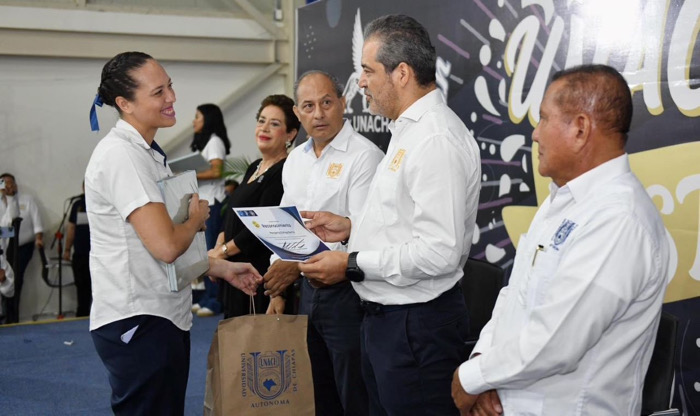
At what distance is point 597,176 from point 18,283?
23.0 ft

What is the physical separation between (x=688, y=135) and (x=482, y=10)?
134 cm

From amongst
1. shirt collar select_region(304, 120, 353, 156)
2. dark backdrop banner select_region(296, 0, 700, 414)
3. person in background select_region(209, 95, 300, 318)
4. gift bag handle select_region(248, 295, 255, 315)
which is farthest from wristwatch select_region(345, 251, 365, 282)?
person in background select_region(209, 95, 300, 318)

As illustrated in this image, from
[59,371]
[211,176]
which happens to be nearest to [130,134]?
[59,371]

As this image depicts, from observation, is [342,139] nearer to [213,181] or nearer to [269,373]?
[269,373]

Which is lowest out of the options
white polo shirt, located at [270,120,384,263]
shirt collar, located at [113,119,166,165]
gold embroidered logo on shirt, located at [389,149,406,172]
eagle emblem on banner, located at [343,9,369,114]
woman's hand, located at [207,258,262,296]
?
woman's hand, located at [207,258,262,296]

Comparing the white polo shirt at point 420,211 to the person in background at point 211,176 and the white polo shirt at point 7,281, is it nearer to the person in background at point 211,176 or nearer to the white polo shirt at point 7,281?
the person in background at point 211,176

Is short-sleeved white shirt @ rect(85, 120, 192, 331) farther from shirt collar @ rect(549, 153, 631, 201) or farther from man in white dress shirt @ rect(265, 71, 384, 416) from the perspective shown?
shirt collar @ rect(549, 153, 631, 201)

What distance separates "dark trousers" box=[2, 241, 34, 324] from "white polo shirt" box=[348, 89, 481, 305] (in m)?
5.78

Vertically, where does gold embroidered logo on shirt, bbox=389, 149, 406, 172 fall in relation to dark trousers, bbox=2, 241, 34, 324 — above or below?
above

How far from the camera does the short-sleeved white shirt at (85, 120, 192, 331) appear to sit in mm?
2051

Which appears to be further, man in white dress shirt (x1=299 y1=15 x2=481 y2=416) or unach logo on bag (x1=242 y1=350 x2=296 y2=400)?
unach logo on bag (x1=242 y1=350 x2=296 y2=400)

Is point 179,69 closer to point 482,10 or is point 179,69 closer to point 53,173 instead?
point 53,173

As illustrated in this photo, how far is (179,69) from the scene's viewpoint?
328 inches

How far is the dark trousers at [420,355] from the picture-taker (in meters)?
2.09
